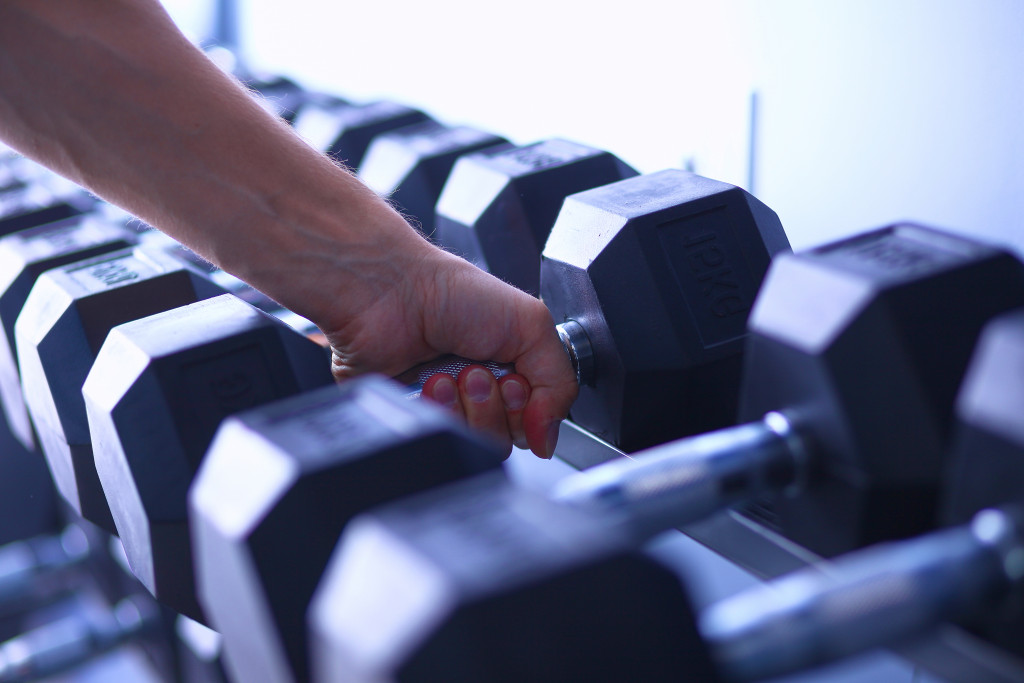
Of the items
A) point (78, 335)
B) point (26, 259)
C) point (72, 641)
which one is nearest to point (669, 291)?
point (78, 335)

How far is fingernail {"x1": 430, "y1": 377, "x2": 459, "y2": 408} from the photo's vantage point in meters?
0.81

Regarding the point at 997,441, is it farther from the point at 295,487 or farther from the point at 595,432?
the point at 595,432

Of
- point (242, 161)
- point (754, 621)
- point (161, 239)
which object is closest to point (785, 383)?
point (754, 621)

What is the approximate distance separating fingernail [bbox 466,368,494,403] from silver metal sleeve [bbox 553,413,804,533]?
30 centimetres

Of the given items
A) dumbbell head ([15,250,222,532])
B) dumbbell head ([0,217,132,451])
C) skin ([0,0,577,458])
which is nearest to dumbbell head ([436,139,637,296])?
skin ([0,0,577,458])

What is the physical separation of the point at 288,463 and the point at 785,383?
0.27 metres

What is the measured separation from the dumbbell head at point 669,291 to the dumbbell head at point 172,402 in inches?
8.5

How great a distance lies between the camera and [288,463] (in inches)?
18.7

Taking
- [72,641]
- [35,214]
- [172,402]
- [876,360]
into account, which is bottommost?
[72,641]

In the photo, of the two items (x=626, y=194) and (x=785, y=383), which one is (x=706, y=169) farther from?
(x=785, y=383)

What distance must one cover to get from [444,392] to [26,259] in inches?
19.0

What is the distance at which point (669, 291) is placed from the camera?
2.38 feet

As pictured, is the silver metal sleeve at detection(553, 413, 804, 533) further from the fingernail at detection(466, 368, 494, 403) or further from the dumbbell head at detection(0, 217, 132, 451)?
the dumbbell head at detection(0, 217, 132, 451)

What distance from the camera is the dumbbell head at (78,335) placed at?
0.83 metres
